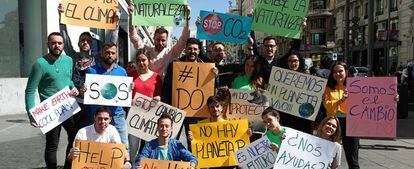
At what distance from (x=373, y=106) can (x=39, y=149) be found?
484 cm

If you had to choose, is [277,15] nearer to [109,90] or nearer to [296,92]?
[296,92]

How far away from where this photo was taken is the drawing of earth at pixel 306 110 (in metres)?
5.72

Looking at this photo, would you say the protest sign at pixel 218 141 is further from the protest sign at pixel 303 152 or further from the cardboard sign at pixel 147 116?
the protest sign at pixel 303 152

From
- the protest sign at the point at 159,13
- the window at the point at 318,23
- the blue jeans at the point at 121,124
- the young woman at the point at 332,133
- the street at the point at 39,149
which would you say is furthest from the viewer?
the window at the point at 318,23

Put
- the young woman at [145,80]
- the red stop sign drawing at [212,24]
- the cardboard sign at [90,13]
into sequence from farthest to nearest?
the red stop sign drawing at [212,24] < the cardboard sign at [90,13] < the young woman at [145,80]

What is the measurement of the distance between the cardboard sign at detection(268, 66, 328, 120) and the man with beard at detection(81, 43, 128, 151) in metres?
1.71

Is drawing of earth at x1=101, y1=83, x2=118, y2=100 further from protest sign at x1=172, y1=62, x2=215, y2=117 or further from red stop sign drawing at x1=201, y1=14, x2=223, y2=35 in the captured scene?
red stop sign drawing at x1=201, y1=14, x2=223, y2=35

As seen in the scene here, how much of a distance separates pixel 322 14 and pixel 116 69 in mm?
84641

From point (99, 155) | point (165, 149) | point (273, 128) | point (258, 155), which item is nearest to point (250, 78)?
point (273, 128)

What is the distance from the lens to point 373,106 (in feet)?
19.3

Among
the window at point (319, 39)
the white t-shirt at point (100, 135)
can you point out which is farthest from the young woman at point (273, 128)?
the window at point (319, 39)

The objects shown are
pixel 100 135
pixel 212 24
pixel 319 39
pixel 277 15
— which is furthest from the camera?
pixel 319 39

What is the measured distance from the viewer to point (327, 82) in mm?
5762

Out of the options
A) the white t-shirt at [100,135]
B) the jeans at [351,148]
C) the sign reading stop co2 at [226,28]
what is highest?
the sign reading stop co2 at [226,28]
